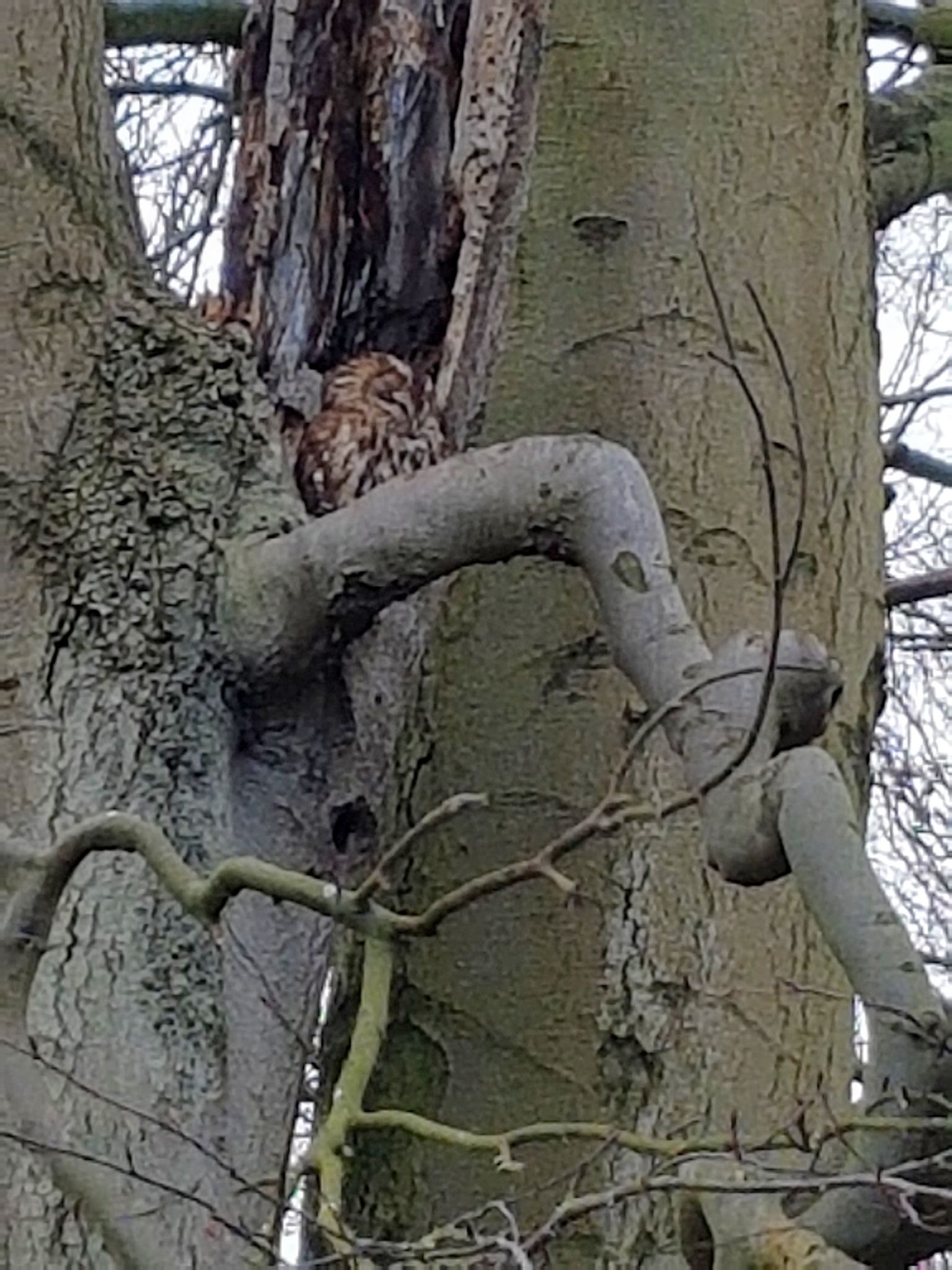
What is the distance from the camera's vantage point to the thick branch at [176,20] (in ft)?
10.8

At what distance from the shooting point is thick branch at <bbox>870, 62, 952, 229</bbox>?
3199mm

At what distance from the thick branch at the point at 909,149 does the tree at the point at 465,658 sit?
0.54 m

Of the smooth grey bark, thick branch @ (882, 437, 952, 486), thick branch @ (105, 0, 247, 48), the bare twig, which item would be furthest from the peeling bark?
thick branch @ (882, 437, 952, 486)

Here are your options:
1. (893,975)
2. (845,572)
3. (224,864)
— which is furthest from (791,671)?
(845,572)

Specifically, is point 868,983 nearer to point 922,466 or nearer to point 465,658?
point 465,658

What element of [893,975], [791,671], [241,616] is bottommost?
[893,975]

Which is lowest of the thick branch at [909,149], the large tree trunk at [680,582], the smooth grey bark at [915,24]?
the large tree trunk at [680,582]

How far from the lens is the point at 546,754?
2.38 m

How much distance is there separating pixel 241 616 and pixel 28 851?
1.07 ft

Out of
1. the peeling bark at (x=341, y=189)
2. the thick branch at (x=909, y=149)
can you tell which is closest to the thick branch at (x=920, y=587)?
the thick branch at (x=909, y=149)

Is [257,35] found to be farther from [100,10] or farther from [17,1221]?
[17,1221]

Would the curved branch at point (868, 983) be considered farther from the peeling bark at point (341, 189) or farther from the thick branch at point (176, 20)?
the thick branch at point (176, 20)

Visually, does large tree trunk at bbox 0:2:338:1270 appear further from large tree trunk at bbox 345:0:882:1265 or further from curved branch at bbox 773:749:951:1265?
curved branch at bbox 773:749:951:1265

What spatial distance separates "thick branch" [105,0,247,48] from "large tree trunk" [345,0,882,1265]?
0.79 meters
